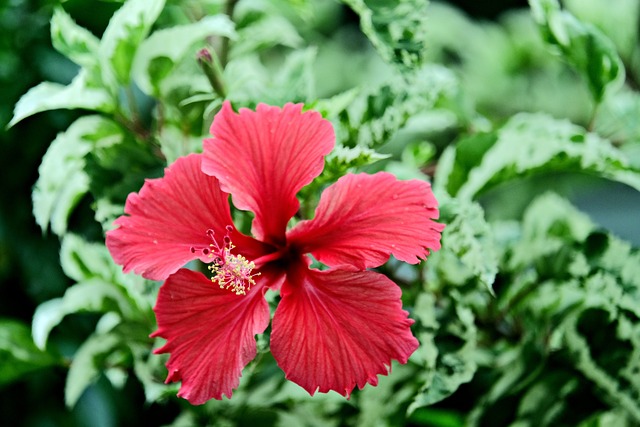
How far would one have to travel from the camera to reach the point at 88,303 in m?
0.53

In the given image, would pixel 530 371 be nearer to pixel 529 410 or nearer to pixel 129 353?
pixel 529 410

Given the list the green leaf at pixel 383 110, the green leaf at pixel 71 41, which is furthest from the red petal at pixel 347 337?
the green leaf at pixel 71 41

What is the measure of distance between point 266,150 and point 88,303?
22 centimetres

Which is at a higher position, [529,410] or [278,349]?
[278,349]

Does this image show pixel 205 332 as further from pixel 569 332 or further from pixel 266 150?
pixel 569 332

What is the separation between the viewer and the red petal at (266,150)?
0.38 meters

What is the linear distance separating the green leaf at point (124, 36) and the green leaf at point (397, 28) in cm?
13

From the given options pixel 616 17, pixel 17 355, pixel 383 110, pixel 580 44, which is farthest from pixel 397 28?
pixel 616 17

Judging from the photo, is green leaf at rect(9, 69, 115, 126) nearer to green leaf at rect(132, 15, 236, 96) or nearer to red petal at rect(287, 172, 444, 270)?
green leaf at rect(132, 15, 236, 96)

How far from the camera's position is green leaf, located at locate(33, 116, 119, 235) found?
1.58ft

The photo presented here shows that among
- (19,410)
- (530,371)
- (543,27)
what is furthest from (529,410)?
(19,410)

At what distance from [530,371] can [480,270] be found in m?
0.16

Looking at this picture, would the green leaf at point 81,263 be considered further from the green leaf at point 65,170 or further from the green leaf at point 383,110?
the green leaf at point 383,110

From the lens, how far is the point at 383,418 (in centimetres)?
50
